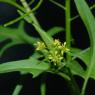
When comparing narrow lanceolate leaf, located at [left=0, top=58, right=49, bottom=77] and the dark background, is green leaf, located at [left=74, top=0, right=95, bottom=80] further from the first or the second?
the dark background

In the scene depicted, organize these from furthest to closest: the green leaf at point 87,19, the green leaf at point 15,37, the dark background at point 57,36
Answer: the dark background at point 57,36 → the green leaf at point 15,37 → the green leaf at point 87,19

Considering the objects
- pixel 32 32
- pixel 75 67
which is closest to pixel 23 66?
pixel 75 67

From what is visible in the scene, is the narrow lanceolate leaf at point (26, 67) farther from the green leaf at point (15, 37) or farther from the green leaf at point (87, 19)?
the green leaf at point (15, 37)

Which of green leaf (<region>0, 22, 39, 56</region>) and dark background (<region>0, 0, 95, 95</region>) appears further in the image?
dark background (<region>0, 0, 95, 95</region>)

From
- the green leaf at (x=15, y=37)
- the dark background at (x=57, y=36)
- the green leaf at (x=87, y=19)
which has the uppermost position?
the green leaf at (x=87, y=19)

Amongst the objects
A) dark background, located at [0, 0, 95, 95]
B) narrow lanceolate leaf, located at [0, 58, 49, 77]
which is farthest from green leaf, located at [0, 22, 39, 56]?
narrow lanceolate leaf, located at [0, 58, 49, 77]

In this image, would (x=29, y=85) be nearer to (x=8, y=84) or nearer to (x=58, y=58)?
(x=8, y=84)

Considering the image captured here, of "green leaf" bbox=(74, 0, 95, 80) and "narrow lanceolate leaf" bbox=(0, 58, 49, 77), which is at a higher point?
"green leaf" bbox=(74, 0, 95, 80)

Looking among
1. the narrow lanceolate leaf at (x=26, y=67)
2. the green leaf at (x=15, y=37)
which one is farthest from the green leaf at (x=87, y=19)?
the green leaf at (x=15, y=37)

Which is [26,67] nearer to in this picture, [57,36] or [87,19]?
[87,19]
